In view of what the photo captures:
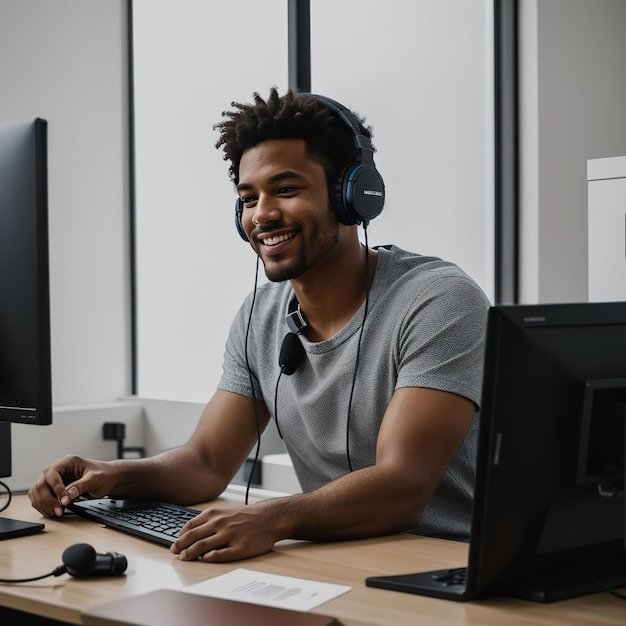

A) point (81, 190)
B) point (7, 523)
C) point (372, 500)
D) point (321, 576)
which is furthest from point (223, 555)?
point (81, 190)

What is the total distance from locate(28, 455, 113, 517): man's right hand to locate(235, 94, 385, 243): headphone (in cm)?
65

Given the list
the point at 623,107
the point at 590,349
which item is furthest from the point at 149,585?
the point at 623,107

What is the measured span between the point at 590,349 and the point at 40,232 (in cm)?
80

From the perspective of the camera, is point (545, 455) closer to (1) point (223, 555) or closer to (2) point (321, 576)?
(2) point (321, 576)

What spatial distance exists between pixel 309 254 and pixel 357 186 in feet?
0.52

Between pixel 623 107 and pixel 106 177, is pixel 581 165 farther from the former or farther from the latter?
pixel 106 177

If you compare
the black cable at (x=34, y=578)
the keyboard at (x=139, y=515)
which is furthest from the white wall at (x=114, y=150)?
the black cable at (x=34, y=578)

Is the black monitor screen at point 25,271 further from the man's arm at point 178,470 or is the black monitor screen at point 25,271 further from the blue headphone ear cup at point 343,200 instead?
the blue headphone ear cup at point 343,200

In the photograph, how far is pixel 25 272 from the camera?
1421 mm

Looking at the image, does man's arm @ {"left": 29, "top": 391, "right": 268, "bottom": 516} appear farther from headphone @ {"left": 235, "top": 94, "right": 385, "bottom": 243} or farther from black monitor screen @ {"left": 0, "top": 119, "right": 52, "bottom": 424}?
headphone @ {"left": 235, "top": 94, "right": 385, "bottom": 243}

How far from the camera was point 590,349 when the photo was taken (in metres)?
1.12

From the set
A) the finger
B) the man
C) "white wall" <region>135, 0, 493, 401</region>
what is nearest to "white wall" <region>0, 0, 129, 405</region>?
"white wall" <region>135, 0, 493, 401</region>

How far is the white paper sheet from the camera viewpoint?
1.11m

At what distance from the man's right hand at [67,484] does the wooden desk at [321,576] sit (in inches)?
2.0
